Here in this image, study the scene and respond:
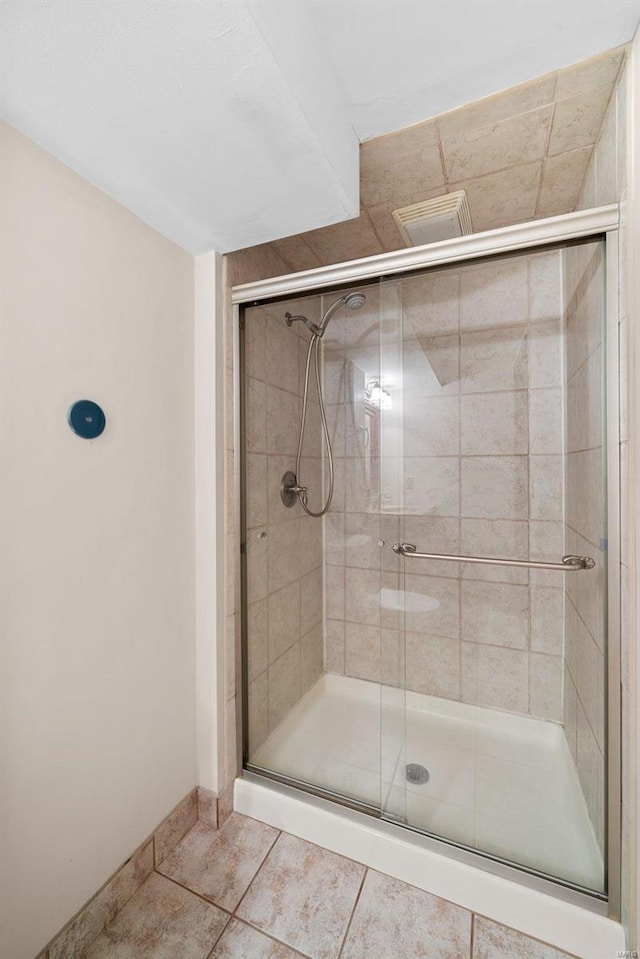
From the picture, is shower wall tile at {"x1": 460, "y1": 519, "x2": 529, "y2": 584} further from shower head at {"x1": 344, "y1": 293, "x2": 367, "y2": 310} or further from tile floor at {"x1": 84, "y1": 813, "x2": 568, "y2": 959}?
tile floor at {"x1": 84, "y1": 813, "x2": 568, "y2": 959}

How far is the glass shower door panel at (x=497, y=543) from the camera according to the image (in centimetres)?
124

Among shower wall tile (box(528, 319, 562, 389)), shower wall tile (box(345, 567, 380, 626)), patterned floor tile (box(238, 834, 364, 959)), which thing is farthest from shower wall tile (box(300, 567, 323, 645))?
shower wall tile (box(528, 319, 562, 389))

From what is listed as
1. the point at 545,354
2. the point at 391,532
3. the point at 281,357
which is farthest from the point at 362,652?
the point at 545,354

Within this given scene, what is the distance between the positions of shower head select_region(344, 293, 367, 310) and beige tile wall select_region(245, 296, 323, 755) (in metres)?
0.11

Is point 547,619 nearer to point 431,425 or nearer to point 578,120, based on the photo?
point 431,425

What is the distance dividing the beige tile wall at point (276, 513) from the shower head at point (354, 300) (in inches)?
4.3

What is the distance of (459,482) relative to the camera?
1.61 metres

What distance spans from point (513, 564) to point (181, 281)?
153 centimetres

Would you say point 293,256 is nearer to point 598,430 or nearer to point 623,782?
point 598,430

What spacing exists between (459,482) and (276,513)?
75 centimetres

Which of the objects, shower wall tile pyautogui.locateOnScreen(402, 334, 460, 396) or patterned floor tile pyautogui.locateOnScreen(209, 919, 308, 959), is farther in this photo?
shower wall tile pyautogui.locateOnScreen(402, 334, 460, 396)

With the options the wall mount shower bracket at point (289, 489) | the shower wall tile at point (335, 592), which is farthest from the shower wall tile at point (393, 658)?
the wall mount shower bracket at point (289, 489)

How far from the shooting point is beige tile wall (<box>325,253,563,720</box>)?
59.4 inches

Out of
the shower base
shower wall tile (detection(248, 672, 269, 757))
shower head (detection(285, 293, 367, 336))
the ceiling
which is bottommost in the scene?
the shower base
